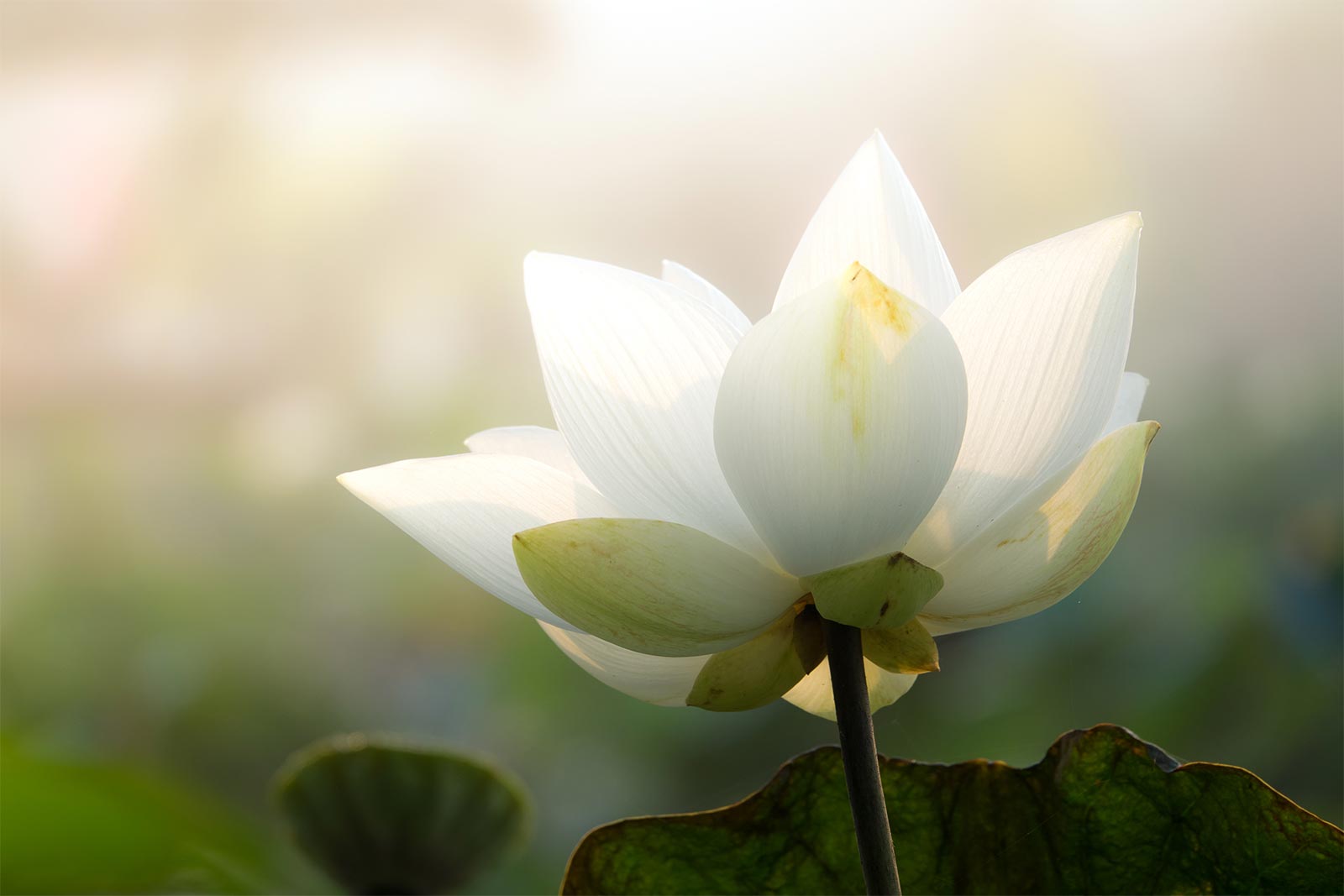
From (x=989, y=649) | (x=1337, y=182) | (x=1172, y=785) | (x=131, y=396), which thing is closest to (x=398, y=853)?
(x=1172, y=785)

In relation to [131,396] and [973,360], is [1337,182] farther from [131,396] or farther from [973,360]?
[131,396]

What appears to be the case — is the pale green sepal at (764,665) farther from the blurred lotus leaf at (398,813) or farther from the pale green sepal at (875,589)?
the blurred lotus leaf at (398,813)

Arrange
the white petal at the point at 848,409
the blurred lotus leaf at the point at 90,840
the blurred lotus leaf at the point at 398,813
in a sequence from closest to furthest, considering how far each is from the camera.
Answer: the white petal at the point at 848,409
the blurred lotus leaf at the point at 398,813
the blurred lotus leaf at the point at 90,840

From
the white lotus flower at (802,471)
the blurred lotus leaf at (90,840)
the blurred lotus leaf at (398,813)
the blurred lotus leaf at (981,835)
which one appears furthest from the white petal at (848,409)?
the blurred lotus leaf at (90,840)

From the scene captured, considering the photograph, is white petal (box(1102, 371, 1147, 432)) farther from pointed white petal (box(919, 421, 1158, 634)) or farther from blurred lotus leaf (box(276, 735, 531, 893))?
blurred lotus leaf (box(276, 735, 531, 893))

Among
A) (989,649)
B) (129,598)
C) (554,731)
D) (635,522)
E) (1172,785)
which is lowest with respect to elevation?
(554,731)

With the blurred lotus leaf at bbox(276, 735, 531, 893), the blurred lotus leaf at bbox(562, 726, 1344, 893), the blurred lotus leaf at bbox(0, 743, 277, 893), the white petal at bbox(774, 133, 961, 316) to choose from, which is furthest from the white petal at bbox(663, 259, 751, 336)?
the blurred lotus leaf at bbox(0, 743, 277, 893)
